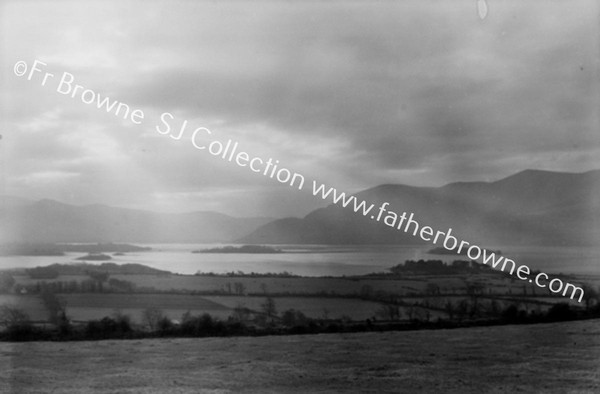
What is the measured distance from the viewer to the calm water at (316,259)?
4375 mm

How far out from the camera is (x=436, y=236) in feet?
14.6

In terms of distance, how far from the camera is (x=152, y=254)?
4422 millimetres

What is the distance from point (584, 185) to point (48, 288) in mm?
4287

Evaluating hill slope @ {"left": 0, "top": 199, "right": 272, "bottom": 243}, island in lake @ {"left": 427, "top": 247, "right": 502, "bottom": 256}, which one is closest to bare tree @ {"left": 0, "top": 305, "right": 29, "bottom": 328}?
hill slope @ {"left": 0, "top": 199, "right": 272, "bottom": 243}

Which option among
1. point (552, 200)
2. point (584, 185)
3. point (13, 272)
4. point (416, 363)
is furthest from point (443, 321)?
point (13, 272)

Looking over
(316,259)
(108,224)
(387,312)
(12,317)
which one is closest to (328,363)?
(387,312)

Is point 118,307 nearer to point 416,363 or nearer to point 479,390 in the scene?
point 416,363

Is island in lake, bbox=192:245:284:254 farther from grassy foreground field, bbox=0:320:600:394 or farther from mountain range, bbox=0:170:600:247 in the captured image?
grassy foreground field, bbox=0:320:600:394

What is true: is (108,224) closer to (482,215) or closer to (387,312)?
(387,312)

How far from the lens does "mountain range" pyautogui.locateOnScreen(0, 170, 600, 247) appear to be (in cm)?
437

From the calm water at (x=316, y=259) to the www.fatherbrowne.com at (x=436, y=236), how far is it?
8 centimetres

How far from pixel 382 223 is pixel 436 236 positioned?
1.45ft

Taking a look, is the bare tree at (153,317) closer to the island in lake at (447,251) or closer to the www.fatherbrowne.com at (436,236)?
the www.fatherbrowne.com at (436,236)

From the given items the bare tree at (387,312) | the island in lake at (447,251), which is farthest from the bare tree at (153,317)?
the island in lake at (447,251)
